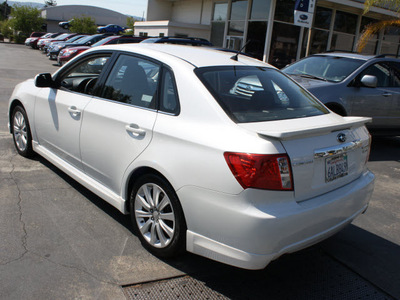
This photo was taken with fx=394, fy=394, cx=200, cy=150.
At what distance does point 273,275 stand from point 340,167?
3.33 feet

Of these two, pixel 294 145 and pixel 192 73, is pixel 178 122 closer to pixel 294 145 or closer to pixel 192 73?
pixel 192 73

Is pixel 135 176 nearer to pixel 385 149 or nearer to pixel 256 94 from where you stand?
pixel 256 94

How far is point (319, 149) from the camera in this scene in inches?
110

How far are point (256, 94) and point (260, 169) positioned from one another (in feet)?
3.43

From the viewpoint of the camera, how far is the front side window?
411cm

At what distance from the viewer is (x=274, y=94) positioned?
11.6ft

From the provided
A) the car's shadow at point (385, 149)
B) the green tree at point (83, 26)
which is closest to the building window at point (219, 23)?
the car's shadow at point (385, 149)

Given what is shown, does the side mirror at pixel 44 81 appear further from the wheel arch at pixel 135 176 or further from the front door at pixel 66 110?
the wheel arch at pixel 135 176

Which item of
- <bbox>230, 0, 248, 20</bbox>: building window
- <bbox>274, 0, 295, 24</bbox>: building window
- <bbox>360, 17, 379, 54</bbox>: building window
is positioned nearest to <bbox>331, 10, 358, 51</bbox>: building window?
<bbox>360, 17, 379, 54</bbox>: building window

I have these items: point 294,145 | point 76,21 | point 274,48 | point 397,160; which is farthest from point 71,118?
point 76,21

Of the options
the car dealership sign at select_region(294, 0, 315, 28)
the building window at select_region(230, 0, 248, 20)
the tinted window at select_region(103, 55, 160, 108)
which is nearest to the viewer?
the tinted window at select_region(103, 55, 160, 108)

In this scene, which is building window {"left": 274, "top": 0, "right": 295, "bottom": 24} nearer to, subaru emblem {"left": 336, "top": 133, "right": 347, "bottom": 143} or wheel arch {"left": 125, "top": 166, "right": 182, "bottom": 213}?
subaru emblem {"left": 336, "top": 133, "right": 347, "bottom": 143}

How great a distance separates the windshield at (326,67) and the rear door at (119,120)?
15.5ft

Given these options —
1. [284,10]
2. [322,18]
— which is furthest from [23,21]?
[322,18]
